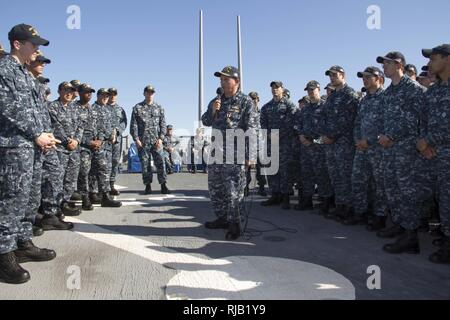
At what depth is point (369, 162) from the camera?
4.77 m

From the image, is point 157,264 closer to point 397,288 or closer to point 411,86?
point 397,288

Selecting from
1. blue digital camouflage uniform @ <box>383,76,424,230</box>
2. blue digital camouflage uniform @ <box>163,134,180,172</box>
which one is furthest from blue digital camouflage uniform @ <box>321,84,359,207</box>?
blue digital camouflage uniform @ <box>163,134,180,172</box>

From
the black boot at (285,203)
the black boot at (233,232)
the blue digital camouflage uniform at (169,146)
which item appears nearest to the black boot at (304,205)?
the black boot at (285,203)

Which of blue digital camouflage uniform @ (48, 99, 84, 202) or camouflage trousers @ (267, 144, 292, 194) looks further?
camouflage trousers @ (267, 144, 292, 194)

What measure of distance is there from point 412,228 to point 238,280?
86.0 inches

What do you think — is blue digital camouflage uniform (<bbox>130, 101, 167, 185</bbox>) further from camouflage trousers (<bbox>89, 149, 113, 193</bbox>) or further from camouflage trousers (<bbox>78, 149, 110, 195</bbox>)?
camouflage trousers (<bbox>78, 149, 110, 195</bbox>)

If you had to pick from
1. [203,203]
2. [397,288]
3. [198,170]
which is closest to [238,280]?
[397,288]

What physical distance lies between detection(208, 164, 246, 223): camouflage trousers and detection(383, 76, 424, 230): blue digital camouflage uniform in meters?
1.81

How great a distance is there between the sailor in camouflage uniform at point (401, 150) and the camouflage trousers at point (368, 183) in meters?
0.29

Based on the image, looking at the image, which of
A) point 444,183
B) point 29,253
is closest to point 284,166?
point 444,183

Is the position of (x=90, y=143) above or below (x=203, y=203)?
above

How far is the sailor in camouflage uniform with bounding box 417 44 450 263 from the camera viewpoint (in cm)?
338

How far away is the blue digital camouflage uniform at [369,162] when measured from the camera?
4.54 m

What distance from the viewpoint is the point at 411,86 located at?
13.1 ft
